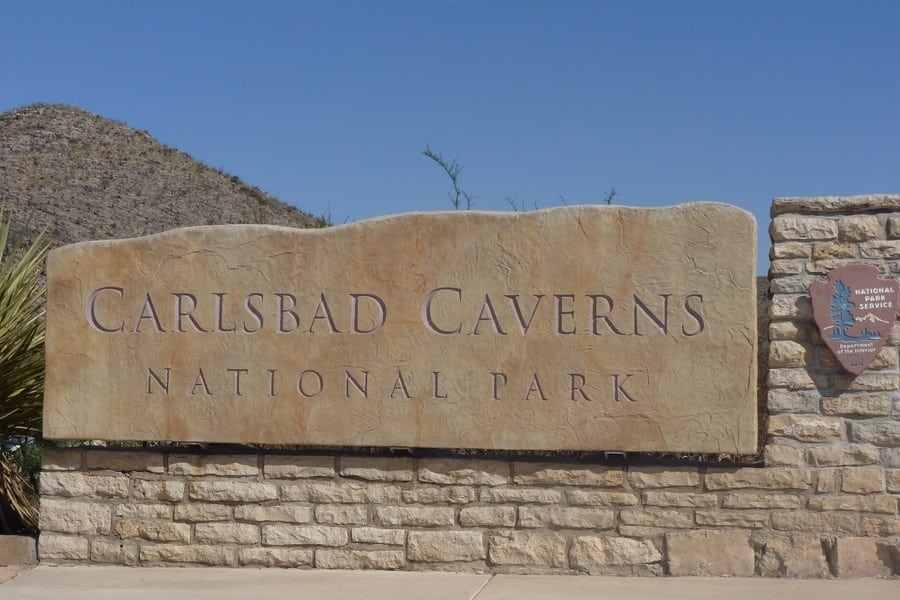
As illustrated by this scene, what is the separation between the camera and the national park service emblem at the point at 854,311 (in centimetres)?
628

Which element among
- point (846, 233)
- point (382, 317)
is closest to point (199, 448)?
point (382, 317)

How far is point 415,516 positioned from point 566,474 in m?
0.97

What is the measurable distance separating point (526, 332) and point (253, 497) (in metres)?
2.02

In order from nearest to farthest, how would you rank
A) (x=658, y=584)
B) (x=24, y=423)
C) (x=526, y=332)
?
(x=658, y=584)
(x=526, y=332)
(x=24, y=423)

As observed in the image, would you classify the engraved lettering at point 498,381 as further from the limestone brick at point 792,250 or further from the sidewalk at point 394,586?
the limestone brick at point 792,250

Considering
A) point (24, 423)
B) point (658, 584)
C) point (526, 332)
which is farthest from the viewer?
point (24, 423)

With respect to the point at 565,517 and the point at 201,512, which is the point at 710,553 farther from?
the point at 201,512

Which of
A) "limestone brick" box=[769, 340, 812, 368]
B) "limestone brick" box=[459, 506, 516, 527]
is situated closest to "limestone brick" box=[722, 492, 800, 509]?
"limestone brick" box=[769, 340, 812, 368]

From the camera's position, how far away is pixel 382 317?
6.79 m

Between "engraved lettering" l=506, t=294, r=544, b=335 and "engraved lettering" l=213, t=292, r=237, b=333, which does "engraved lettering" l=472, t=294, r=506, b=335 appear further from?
"engraved lettering" l=213, t=292, r=237, b=333

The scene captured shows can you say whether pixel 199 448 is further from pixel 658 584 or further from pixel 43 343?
pixel 658 584

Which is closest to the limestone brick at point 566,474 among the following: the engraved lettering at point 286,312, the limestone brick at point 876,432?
the limestone brick at point 876,432

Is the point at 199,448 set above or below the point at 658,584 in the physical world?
above

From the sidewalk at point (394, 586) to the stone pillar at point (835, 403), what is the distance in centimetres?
31
